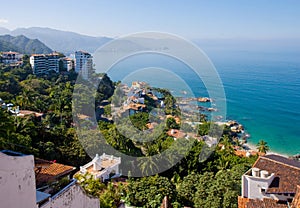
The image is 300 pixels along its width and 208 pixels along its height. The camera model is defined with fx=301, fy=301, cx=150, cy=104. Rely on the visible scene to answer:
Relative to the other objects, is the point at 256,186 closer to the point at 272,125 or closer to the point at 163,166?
the point at 163,166

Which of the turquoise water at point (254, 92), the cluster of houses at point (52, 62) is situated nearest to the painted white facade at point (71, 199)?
the turquoise water at point (254, 92)

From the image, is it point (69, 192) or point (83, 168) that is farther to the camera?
point (83, 168)

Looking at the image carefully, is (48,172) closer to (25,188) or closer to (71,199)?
(71,199)

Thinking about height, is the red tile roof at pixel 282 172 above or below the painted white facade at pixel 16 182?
below

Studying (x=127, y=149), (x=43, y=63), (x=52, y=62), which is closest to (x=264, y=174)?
(x=127, y=149)

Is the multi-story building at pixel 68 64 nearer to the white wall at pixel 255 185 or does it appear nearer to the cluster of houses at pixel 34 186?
the white wall at pixel 255 185

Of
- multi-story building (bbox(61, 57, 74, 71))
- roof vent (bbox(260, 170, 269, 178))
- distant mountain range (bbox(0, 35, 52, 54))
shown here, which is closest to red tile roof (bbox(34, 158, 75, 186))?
roof vent (bbox(260, 170, 269, 178))

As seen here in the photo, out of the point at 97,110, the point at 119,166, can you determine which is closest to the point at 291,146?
the point at 97,110

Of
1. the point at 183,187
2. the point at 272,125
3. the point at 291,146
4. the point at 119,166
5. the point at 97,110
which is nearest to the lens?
the point at 183,187
